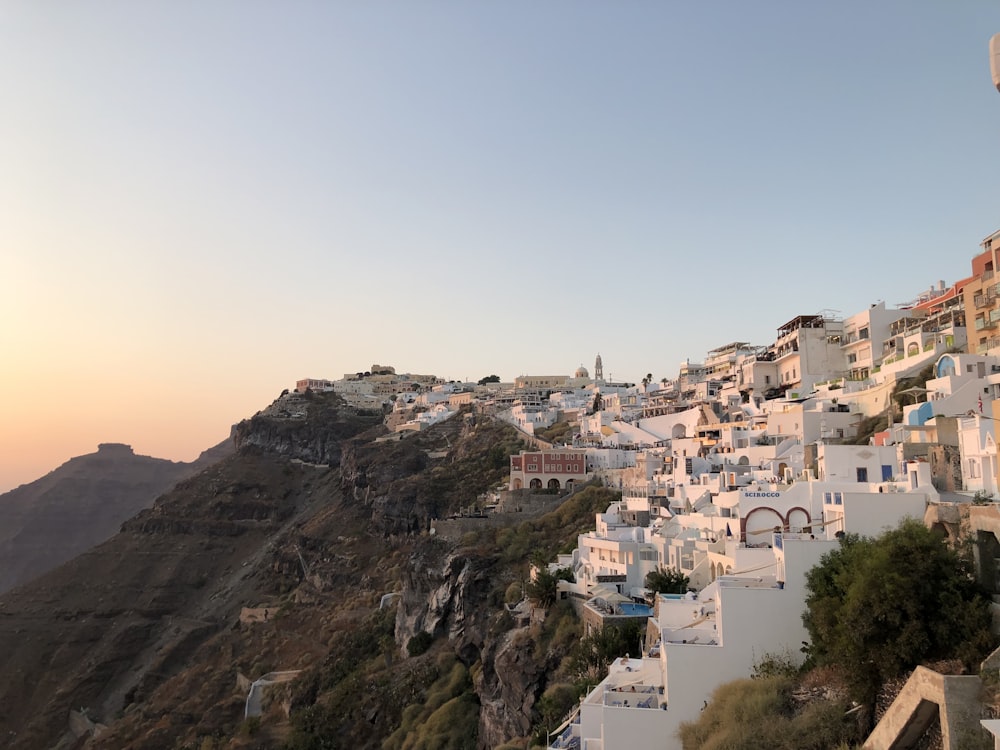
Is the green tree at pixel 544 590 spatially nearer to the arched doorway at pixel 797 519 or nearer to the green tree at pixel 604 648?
the green tree at pixel 604 648

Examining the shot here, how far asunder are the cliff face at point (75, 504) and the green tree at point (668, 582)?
133 m

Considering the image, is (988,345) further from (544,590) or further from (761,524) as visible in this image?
(544,590)

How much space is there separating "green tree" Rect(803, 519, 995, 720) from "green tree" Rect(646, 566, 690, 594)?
8759 mm

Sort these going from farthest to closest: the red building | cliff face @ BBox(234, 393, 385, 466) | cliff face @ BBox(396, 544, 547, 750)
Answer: cliff face @ BBox(234, 393, 385, 466), the red building, cliff face @ BBox(396, 544, 547, 750)

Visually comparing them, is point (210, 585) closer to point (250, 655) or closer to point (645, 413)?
point (250, 655)

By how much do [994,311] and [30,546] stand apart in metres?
149

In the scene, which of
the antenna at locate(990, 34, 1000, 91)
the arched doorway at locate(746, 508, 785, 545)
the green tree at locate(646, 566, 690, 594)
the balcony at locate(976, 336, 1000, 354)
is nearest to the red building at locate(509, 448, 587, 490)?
the balcony at locate(976, 336, 1000, 354)

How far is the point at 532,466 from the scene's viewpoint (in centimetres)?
4853

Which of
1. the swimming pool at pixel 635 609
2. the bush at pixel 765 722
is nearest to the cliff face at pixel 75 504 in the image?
the swimming pool at pixel 635 609

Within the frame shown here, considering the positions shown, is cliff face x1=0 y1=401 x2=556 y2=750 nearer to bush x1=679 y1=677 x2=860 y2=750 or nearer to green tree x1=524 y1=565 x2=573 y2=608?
green tree x1=524 y1=565 x2=573 y2=608

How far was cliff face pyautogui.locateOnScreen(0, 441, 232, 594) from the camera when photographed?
136625mm

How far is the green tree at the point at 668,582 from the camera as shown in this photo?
2227cm

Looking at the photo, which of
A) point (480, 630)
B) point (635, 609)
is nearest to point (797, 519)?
point (635, 609)

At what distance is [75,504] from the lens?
5901 inches
